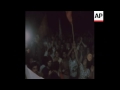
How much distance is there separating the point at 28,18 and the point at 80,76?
114 cm

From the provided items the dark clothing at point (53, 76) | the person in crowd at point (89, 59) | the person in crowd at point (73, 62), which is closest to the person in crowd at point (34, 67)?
the dark clothing at point (53, 76)

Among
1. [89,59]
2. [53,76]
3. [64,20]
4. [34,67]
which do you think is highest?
[64,20]

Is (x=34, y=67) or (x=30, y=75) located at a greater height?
(x=34, y=67)

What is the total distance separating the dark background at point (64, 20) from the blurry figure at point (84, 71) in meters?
0.44

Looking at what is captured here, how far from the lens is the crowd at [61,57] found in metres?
3.55

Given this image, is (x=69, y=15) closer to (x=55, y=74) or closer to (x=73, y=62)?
(x=73, y=62)

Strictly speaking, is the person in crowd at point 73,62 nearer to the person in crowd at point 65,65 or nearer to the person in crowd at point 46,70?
the person in crowd at point 65,65

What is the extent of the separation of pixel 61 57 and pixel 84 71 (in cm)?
39

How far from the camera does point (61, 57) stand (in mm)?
3578

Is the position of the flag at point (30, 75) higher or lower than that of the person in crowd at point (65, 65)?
lower

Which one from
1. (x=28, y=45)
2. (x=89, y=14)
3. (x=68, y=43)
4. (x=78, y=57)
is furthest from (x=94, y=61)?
(x=28, y=45)

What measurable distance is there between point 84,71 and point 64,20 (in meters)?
0.80

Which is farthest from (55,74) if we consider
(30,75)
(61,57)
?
(30,75)

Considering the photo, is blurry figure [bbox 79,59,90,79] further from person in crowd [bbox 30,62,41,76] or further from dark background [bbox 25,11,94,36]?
person in crowd [bbox 30,62,41,76]
